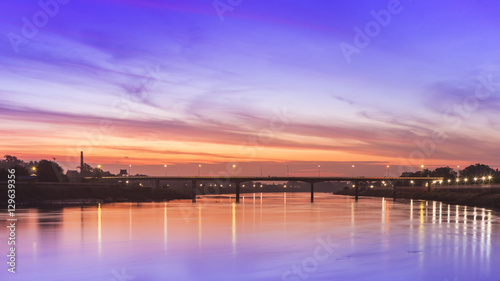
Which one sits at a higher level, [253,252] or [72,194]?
[253,252]

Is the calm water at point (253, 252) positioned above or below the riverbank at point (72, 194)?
above

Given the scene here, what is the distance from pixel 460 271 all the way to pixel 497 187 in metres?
106

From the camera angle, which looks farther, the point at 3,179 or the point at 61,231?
the point at 3,179

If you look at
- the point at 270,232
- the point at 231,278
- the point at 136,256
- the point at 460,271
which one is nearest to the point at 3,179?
the point at 270,232

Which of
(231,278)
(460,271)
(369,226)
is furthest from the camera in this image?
(369,226)

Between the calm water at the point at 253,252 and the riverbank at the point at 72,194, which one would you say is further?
the riverbank at the point at 72,194

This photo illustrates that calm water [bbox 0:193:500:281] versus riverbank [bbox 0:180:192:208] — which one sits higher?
calm water [bbox 0:193:500:281]

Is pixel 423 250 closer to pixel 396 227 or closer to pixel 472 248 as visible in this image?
pixel 472 248

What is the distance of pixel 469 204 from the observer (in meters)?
117

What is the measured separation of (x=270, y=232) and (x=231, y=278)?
27.8 m

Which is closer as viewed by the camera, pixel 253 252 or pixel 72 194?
pixel 253 252

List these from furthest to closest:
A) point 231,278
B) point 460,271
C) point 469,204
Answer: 1. point 469,204
2. point 460,271
3. point 231,278

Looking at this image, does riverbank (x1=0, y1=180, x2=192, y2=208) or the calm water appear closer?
the calm water

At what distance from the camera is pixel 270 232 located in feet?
191
